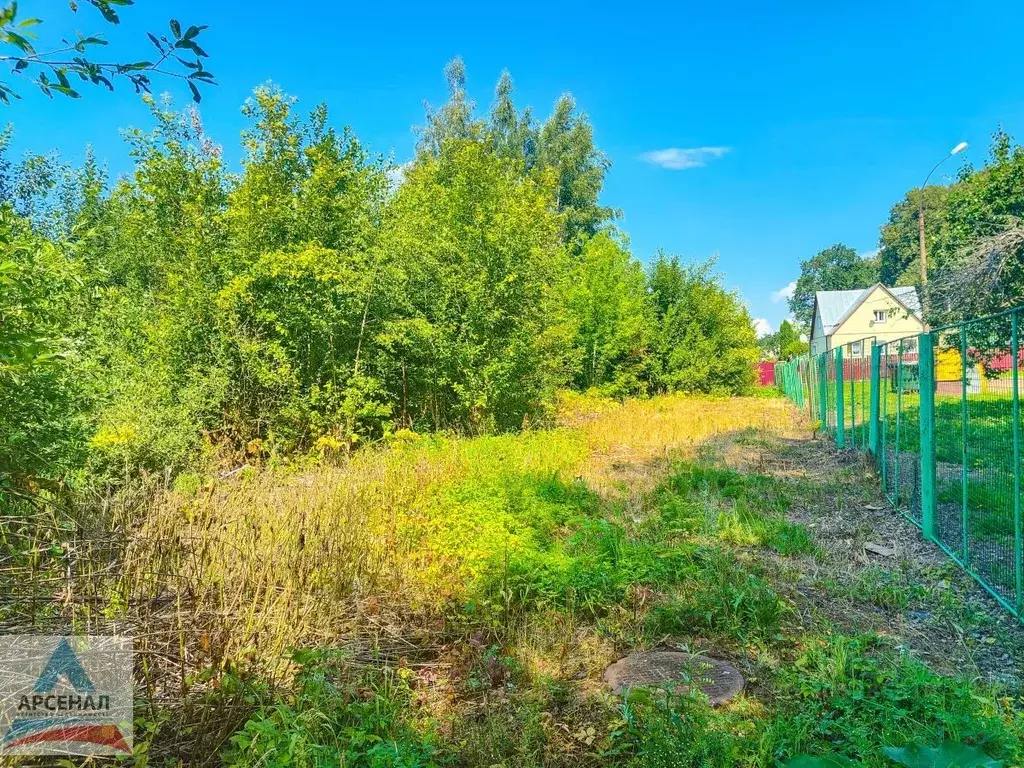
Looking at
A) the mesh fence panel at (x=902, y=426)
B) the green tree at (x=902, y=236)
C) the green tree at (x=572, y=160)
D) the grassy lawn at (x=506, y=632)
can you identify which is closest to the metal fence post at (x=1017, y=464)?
the grassy lawn at (x=506, y=632)

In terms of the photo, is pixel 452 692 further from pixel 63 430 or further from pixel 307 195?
pixel 307 195

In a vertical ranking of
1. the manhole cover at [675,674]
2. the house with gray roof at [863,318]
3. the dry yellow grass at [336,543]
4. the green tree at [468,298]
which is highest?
the house with gray roof at [863,318]

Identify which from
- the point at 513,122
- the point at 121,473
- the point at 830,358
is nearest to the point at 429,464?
the point at 121,473

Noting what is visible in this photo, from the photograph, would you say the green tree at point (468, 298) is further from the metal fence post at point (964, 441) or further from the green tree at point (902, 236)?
the green tree at point (902, 236)

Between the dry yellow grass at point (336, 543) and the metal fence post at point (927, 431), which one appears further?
the metal fence post at point (927, 431)

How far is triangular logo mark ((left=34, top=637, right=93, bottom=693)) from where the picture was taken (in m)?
2.06

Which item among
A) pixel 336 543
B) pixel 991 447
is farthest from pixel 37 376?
pixel 991 447

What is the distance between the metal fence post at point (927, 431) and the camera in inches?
207

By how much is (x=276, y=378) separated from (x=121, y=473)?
2.28 metres

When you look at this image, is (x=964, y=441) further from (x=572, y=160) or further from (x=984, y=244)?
(x=572, y=160)

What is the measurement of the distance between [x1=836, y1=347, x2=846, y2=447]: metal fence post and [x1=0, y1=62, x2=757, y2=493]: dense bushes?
5.67 m

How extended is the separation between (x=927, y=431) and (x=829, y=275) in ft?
312

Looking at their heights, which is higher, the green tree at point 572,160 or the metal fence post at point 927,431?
the green tree at point 572,160

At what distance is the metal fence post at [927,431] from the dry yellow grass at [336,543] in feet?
10.1
